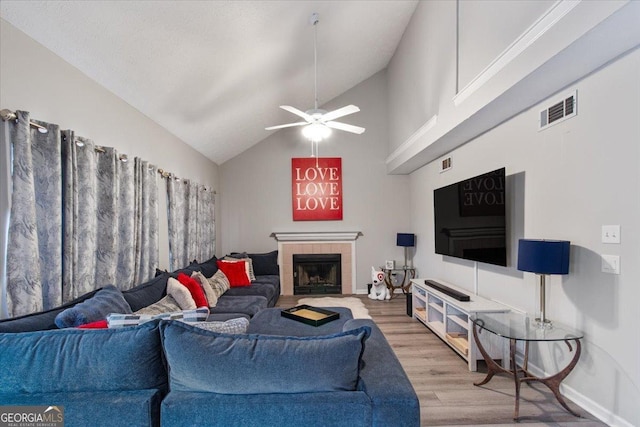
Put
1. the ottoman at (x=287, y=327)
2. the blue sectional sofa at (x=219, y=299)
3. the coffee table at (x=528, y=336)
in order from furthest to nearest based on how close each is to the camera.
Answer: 1. the ottoman at (x=287, y=327)
2. the coffee table at (x=528, y=336)
3. the blue sectional sofa at (x=219, y=299)

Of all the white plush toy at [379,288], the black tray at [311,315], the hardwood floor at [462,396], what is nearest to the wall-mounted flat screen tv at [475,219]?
the hardwood floor at [462,396]

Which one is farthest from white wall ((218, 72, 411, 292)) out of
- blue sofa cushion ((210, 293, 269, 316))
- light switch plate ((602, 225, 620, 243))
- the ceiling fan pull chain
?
light switch plate ((602, 225, 620, 243))

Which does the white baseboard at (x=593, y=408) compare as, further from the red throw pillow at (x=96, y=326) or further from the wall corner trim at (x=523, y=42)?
the red throw pillow at (x=96, y=326)

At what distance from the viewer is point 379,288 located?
216 inches

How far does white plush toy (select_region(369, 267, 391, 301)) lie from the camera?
541 cm

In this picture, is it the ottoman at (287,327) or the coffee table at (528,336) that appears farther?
the ottoman at (287,327)

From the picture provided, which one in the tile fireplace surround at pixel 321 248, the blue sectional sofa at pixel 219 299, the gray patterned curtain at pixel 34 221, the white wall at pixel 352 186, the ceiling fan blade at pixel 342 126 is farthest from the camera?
the white wall at pixel 352 186

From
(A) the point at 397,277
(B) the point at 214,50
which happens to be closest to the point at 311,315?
(B) the point at 214,50

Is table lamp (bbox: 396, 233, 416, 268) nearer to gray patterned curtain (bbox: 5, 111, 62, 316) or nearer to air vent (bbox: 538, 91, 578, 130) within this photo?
air vent (bbox: 538, 91, 578, 130)

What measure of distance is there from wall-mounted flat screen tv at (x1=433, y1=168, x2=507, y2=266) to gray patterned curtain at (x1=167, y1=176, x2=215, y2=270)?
3463 mm

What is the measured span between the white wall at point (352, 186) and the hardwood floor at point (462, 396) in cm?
280

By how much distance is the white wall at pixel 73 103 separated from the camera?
1831 millimetres

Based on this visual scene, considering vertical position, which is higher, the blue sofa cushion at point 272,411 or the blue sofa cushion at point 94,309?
the blue sofa cushion at point 94,309

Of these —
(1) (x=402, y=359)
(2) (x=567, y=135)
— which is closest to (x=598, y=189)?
(2) (x=567, y=135)
